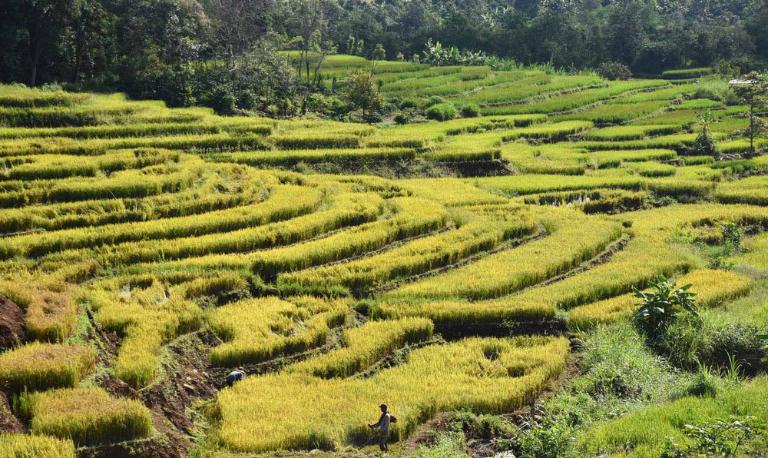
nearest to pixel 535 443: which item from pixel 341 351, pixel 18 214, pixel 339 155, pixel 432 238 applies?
pixel 341 351

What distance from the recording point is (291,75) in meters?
42.4

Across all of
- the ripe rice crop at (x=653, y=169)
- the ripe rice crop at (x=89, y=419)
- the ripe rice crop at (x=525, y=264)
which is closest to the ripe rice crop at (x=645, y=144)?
the ripe rice crop at (x=653, y=169)

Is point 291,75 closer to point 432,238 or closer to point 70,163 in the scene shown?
point 70,163

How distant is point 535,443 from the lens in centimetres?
1080

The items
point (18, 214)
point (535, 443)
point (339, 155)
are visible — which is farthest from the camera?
point (339, 155)

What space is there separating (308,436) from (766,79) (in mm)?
36209

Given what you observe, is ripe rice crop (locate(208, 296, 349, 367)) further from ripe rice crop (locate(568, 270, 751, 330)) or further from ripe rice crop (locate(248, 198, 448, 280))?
ripe rice crop (locate(568, 270, 751, 330))

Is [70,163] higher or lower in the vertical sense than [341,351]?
higher

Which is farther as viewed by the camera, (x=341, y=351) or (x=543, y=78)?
(x=543, y=78)

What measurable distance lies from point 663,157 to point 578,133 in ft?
22.0

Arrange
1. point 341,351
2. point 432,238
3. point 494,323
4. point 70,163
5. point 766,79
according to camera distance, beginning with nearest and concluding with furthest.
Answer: point 341,351 → point 494,323 → point 432,238 → point 70,163 → point 766,79

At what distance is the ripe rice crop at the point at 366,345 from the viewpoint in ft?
43.8

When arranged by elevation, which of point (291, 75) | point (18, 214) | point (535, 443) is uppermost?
point (291, 75)

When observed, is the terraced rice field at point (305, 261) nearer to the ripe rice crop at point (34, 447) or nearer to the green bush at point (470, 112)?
the ripe rice crop at point (34, 447)
